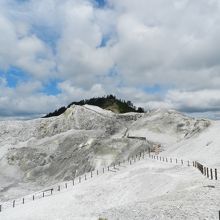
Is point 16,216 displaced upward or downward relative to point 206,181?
downward

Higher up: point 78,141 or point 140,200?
point 78,141

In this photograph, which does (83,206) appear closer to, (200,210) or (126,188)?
(126,188)

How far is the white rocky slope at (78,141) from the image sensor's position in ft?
278

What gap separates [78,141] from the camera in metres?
105

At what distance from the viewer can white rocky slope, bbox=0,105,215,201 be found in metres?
84.8

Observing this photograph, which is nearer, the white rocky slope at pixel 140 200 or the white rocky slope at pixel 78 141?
the white rocky slope at pixel 140 200

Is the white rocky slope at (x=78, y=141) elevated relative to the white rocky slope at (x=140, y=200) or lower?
elevated

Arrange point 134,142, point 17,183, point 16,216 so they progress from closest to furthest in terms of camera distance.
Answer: point 16,216 < point 17,183 < point 134,142

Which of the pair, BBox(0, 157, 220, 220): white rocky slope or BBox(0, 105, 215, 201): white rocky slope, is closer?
BBox(0, 157, 220, 220): white rocky slope

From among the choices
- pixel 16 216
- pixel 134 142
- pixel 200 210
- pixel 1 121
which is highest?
pixel 1 121

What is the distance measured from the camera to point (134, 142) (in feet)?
305

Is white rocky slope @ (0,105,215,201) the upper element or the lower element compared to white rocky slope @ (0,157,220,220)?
upper

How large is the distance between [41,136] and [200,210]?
335 ft

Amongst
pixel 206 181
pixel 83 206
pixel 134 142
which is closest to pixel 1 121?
pixel 134 142
